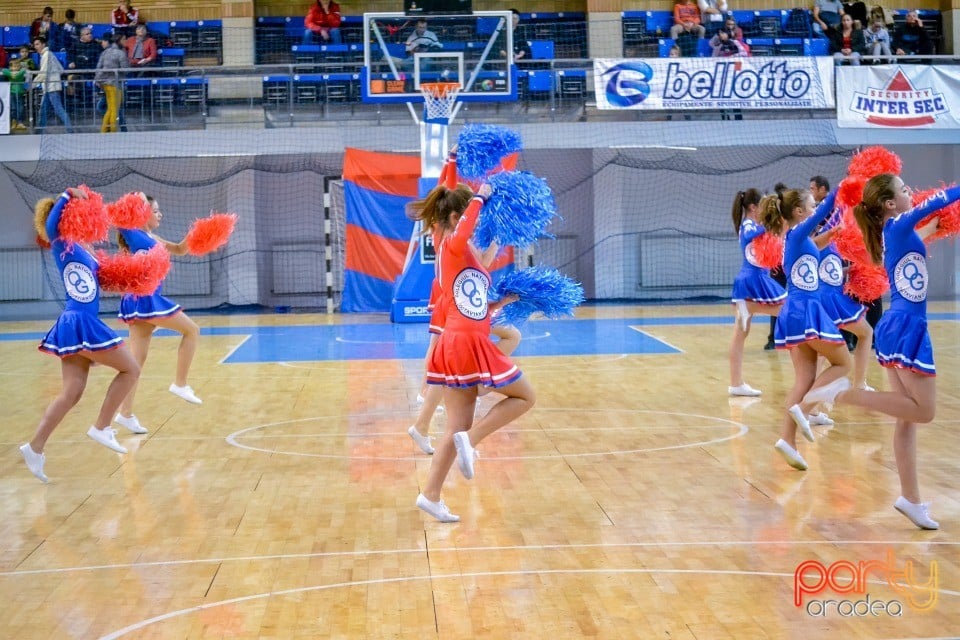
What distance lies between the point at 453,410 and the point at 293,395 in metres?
4.10

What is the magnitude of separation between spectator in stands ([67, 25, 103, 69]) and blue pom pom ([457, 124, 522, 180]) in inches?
515

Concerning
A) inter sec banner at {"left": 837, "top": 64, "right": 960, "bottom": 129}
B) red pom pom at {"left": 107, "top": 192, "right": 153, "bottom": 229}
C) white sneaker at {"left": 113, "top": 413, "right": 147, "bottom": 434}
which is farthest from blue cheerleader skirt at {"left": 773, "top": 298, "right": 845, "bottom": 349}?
inter sec banner at {"left": 837, "top": 64, "right": 960, "bottom": 129}

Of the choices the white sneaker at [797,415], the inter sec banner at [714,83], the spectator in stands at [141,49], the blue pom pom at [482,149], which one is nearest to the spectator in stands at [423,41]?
the inter sec banner at [714,83]

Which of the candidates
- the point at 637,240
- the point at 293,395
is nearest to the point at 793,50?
the point at 637,240

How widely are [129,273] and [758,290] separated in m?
4.37

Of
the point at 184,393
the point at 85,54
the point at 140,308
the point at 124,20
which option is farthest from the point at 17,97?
the point at 140,308

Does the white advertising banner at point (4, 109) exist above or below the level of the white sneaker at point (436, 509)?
above

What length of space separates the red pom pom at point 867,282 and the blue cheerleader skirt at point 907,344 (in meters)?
2.08

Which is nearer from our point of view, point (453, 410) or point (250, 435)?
point (453, 410)

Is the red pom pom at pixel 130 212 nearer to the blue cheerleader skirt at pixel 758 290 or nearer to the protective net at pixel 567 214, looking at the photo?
the blue cheerleader skirt at pixel 758 290

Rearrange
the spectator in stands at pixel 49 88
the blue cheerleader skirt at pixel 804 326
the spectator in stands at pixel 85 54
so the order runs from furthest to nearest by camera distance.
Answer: the spectator in stands at pixel 85 54, the spectator in stands at pixel 49 88, the blue cheerleader skirt at pixel 804 326

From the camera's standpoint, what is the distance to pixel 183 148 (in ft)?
53.1

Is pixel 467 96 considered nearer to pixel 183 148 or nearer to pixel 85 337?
pixel 183 148

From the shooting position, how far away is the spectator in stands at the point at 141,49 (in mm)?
16797
